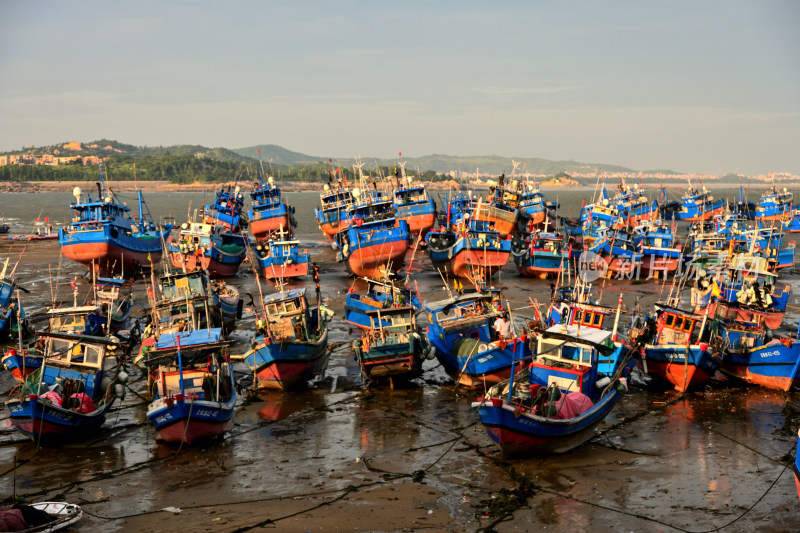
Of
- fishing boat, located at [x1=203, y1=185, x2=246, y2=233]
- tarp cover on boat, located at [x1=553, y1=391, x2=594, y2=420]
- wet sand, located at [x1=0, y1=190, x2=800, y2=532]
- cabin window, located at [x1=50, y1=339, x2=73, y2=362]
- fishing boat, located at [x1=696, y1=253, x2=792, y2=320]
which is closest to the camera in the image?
wet sand, located at [x1=0, y1=190, x2=800, y2=532]

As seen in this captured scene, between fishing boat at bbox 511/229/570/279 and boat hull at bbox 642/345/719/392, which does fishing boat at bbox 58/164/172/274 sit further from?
boat hull at bbox 642/345/719/392

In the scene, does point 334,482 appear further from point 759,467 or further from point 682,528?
point 759,467

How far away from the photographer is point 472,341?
28359 millimetres

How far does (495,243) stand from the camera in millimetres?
54031

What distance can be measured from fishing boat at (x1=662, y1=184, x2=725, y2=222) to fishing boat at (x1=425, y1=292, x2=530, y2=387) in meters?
87.6

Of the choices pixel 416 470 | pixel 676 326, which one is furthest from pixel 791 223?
pixel 416 470

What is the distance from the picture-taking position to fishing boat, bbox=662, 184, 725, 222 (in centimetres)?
11094

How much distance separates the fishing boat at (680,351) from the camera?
86.9 ft

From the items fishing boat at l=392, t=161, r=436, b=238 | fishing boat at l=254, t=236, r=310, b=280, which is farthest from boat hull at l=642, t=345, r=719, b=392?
fishing boat at l=392, t=161, r=436, b=238

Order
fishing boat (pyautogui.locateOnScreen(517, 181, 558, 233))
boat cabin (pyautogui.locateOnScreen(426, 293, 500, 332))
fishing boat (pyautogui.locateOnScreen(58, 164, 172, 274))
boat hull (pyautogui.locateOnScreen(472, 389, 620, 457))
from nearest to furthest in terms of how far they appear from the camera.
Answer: boat hull (pyautogui.locateOnScreen(472, 389, 620, 457))
boat cabin (pyautogui.locateOnScreen(426, 293, 500, 332))
fishing boat (pyautogui.locateOnScreen(58, 164, 172, 274))
fishing boat (pyautogui.locateOnScreen(517, 181, 558, 233))

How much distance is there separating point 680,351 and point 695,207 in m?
95.8


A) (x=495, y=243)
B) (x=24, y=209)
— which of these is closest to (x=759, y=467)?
(x=495, y=243)

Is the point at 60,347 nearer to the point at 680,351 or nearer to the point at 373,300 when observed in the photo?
the point at 373,300

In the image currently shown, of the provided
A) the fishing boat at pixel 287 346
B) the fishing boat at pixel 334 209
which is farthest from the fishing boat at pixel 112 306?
the fishing boat at pixel 334 209
